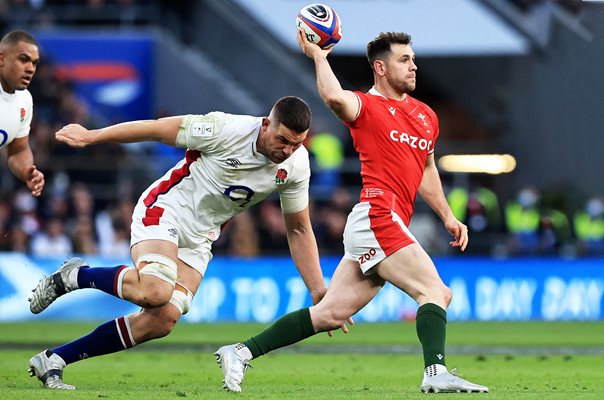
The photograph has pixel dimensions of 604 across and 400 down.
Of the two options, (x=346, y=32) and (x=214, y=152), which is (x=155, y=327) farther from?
(x=346, y=32)

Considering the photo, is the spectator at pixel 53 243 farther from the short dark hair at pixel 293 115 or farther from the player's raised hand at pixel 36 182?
the short dark hair at pixel 293 115

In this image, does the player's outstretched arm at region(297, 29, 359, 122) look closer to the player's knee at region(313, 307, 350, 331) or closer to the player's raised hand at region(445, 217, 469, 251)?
the player's raised hand at region(445, 217, 469, 251)

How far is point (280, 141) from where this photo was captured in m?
9.58

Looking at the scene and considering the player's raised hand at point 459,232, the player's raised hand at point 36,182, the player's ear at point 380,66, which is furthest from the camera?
the player's raised hand at point 36,182

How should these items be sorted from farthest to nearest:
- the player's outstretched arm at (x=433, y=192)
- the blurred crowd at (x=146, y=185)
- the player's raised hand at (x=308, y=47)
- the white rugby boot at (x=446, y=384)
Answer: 1. the blurred crowd at (x=146, y=185)
2. the player's outstretched arm at (x=433, y=192)
3. the player's raised hand at (x=308, y=47)
4. the white rugby boot at (x=446, y=384)

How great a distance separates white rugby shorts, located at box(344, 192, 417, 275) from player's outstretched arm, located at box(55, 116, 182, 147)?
5.11 feet

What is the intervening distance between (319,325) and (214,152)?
156 centimetres

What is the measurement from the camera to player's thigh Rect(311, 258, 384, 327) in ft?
32.3

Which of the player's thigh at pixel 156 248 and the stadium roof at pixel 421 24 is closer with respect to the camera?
the player's thigh at pixel 156 248

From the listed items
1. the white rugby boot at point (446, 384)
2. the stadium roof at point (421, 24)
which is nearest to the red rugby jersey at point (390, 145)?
A: the white rugby boot at point (446, 384)

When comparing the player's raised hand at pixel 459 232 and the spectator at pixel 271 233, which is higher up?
the spectator at pixel 271 233

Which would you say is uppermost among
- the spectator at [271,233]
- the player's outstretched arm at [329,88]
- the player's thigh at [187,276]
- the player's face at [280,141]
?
the spectator at [271,233]

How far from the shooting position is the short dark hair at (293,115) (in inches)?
370

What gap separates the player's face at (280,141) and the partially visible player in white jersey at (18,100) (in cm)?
230
